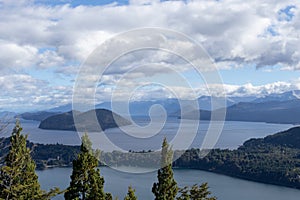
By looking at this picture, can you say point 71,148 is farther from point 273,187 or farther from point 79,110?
point 79,110

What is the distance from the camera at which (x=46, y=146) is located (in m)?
51.0

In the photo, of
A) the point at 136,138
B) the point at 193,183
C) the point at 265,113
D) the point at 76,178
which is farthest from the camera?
the point at 265,113

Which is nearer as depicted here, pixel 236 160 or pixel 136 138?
pixel 236 160

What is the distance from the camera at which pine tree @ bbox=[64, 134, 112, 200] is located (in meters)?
7.44

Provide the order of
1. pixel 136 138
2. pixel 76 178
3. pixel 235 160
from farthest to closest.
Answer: pixel 136 138
pixel 235 160
pixel 76 178

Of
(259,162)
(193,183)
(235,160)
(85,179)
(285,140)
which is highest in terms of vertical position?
(285,140)

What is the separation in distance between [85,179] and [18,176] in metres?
1.22

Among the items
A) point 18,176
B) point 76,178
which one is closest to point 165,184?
point 76,178

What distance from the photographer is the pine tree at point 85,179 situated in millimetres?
7441

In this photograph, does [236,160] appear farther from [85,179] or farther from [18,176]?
[18,176]

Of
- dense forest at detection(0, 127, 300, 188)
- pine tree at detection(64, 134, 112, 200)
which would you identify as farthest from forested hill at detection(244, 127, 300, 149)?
pine tree at detection(64, 134, 112, 200)

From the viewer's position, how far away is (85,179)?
7.47 metres

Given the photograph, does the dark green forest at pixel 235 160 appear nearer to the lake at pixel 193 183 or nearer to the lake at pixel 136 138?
the lake at pixel 193 183

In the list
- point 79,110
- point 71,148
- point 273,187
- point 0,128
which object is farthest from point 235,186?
point 0,128
